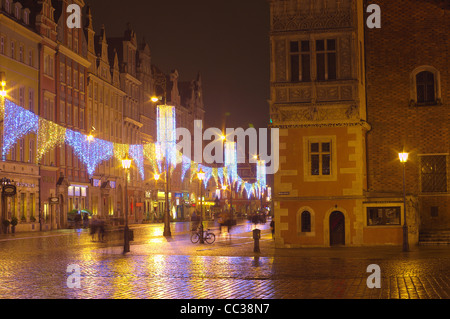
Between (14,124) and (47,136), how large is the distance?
6.98m

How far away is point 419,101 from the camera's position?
110 ft

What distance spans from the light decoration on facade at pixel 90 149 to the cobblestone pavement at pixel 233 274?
4012 centimetres

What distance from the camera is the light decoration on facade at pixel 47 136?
6075 cm

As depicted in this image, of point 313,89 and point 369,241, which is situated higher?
point 313,89

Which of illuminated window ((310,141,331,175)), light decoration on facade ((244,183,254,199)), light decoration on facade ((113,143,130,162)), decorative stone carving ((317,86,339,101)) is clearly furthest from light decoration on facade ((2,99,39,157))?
light decoration on facade ((244,183,254,199))

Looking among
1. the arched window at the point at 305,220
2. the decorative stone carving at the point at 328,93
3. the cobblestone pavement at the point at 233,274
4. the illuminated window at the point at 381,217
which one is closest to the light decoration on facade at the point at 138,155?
the arched window at the point at 305,220

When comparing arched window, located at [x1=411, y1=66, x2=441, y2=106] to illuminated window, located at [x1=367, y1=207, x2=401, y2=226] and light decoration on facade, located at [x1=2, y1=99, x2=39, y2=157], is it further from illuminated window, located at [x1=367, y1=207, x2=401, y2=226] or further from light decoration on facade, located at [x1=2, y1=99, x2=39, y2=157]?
light decoration on facade, located at [x1=2, y1=99, x2=39, y2=157]

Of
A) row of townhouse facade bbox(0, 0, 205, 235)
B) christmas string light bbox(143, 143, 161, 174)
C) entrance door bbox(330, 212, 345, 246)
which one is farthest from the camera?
christmas string light bbox(143, 143, 161, 174)

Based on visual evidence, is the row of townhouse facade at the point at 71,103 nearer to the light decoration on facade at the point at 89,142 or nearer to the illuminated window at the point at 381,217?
the light decoration on facade at the point at 89,142

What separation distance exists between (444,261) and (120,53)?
73.1 metres

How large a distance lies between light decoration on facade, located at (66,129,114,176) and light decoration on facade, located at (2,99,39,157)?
356 inches

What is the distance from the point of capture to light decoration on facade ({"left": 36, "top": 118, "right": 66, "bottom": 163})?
6075cm
